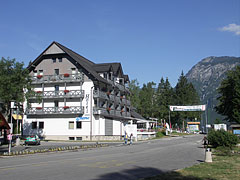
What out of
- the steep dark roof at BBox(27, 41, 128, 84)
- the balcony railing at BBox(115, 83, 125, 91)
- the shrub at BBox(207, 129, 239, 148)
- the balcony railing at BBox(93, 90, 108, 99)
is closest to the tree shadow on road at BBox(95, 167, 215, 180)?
the shrub at BBox(207, 129, 239, 148)

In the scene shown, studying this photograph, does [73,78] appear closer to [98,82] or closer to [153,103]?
[98,82]

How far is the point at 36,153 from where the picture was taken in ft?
79.0

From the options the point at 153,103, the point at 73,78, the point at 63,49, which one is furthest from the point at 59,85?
the point at 153,103

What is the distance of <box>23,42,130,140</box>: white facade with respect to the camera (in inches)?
1880

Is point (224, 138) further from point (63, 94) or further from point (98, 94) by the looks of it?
point (63, 94)

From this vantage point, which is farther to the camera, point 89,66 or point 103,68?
point 89,66

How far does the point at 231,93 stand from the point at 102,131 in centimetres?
2442

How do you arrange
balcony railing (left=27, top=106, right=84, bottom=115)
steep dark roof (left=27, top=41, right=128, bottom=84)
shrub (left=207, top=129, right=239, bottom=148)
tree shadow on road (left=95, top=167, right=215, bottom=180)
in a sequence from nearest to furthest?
tree shadow on road (left=95, top=167, right=215, bottom=180) → shrub (left=207, top=129, right=239, bottom=148) → balcony railing (left=27, top=106, right=84, bottom=115) → steep dark roof (left=27, top=41, right=128, bottom=84)

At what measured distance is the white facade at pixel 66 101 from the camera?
4775cm

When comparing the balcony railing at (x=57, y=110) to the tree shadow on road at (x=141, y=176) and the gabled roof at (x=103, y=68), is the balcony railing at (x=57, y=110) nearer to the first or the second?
the gabled roof at (x=103, y=68)

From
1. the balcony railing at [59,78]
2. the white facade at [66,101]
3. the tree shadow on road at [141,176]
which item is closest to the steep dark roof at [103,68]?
the white facade at [66,101]

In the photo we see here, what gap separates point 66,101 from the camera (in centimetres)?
4909

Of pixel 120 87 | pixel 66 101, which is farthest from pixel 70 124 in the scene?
pixel 120 87

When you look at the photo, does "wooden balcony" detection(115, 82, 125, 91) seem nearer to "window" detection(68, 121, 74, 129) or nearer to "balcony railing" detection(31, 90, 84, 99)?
"balcony railing" detection(31, 90, 84, 99)
